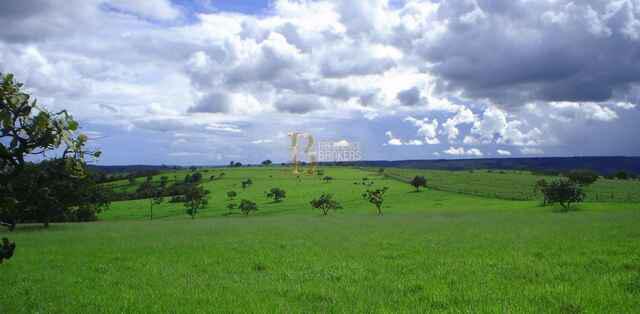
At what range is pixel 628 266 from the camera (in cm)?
1523

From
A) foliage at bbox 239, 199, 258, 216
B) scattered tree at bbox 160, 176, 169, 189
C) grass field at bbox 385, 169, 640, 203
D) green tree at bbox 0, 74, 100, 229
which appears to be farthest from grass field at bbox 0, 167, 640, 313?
scattered tree at bbox 160, 176, 169, 189

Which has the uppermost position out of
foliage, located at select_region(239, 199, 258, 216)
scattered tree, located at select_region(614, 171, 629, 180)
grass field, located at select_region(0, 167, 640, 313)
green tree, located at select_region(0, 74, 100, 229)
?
green tree, located at select_region(0, 74, 100, 229)

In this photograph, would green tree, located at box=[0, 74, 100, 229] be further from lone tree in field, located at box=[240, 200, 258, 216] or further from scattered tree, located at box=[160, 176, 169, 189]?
scattered tree, located at box=[160, 176, 169, 189]

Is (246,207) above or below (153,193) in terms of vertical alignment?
below

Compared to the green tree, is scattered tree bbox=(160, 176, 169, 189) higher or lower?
lower

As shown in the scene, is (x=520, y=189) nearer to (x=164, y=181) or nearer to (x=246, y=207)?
(x=246, y=207)

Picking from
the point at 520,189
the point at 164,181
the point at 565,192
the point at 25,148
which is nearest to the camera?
the point at 25,148

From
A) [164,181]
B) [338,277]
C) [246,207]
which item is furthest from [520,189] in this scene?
[164,181]

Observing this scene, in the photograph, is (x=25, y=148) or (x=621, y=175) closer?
(x=25, y=148)

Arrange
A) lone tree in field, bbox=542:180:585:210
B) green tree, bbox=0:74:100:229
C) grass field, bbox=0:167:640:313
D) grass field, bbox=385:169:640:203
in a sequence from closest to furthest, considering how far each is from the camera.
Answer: green tree, bbox=0:74:100:229, grass field, bbox=0:167:640:313, lone tree in field, bbox=542:180:585:210, grass field, bbox=385:169:640:203

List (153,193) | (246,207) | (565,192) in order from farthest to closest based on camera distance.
→ (153,193) → (246,207) → (565,192)

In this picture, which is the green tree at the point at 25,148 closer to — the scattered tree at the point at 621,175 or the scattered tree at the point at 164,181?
the scattered tree at the point at 164,181

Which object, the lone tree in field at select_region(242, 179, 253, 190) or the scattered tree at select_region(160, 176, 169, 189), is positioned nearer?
the lone tree in field at select_region(242, 179, 253, 190)

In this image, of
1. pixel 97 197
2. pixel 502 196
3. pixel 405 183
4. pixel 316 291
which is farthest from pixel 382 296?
pixel 405 183
